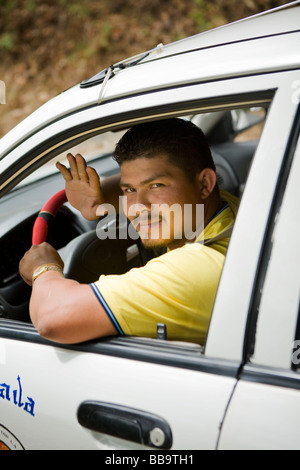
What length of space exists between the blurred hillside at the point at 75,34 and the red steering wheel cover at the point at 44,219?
5.82 metres

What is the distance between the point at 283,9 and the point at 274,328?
1130 mm

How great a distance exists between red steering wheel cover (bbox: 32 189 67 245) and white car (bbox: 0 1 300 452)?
283 millimetres

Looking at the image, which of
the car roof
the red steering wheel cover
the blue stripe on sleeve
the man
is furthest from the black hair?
the blue stripe on sleeve

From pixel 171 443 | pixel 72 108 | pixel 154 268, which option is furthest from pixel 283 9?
pixel 171 443

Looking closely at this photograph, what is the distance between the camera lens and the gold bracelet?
5.13ft

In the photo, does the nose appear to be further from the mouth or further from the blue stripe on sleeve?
the blue stripe on sleeve

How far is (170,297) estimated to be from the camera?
4.42 ft

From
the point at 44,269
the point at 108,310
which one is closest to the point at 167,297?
the point at 108,310

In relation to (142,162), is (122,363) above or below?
below

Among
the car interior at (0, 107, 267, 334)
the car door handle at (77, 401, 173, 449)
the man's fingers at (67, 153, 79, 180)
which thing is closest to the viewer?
the car door handle at (77, 401, 173, 449)

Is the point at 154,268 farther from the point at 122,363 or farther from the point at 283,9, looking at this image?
the point at 283,9

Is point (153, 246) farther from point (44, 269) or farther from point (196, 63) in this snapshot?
point (196, 63)

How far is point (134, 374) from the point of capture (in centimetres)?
125

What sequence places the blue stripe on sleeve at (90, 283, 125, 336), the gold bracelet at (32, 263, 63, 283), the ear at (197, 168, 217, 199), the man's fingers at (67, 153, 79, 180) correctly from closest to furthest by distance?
the blue stripe on sleeve at (90, 283, 125, 336)
the gold bracelet at (32, 263, 63, 283)
the ear at (197, 168, 217, 199)
the man's fingers at (67, 153, 79, 180)
